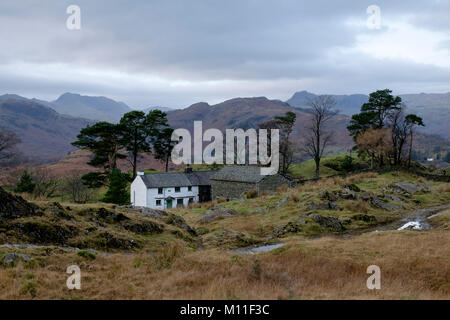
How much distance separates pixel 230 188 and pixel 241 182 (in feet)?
7.99

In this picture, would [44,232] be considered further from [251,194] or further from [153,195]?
[153,195]

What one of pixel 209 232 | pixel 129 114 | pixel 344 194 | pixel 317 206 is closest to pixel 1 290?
pixel 209 232

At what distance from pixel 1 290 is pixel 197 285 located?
207 inches

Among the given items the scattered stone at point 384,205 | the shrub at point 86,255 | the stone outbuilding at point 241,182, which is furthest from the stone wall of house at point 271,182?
the shrub at point 86,255

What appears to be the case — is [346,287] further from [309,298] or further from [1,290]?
[1,290]

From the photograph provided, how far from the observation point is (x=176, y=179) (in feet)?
182

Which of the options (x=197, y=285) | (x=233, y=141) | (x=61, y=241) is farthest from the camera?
(x=233, y=141)

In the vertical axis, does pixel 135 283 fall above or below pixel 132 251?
above

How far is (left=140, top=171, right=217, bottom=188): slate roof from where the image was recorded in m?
52.9

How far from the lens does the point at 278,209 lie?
32.6 metres

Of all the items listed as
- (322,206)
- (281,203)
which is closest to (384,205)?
(322,206)

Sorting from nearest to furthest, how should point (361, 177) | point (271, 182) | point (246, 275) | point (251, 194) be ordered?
point (246, 275)
point (251, 194)
point (271, 182)
point (361, 177)

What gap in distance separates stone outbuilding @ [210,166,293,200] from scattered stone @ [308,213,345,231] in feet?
68.2

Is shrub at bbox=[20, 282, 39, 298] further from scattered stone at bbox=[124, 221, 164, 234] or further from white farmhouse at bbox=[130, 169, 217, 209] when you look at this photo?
white farmhouse at bbox=[130, 169, 217, 209]
